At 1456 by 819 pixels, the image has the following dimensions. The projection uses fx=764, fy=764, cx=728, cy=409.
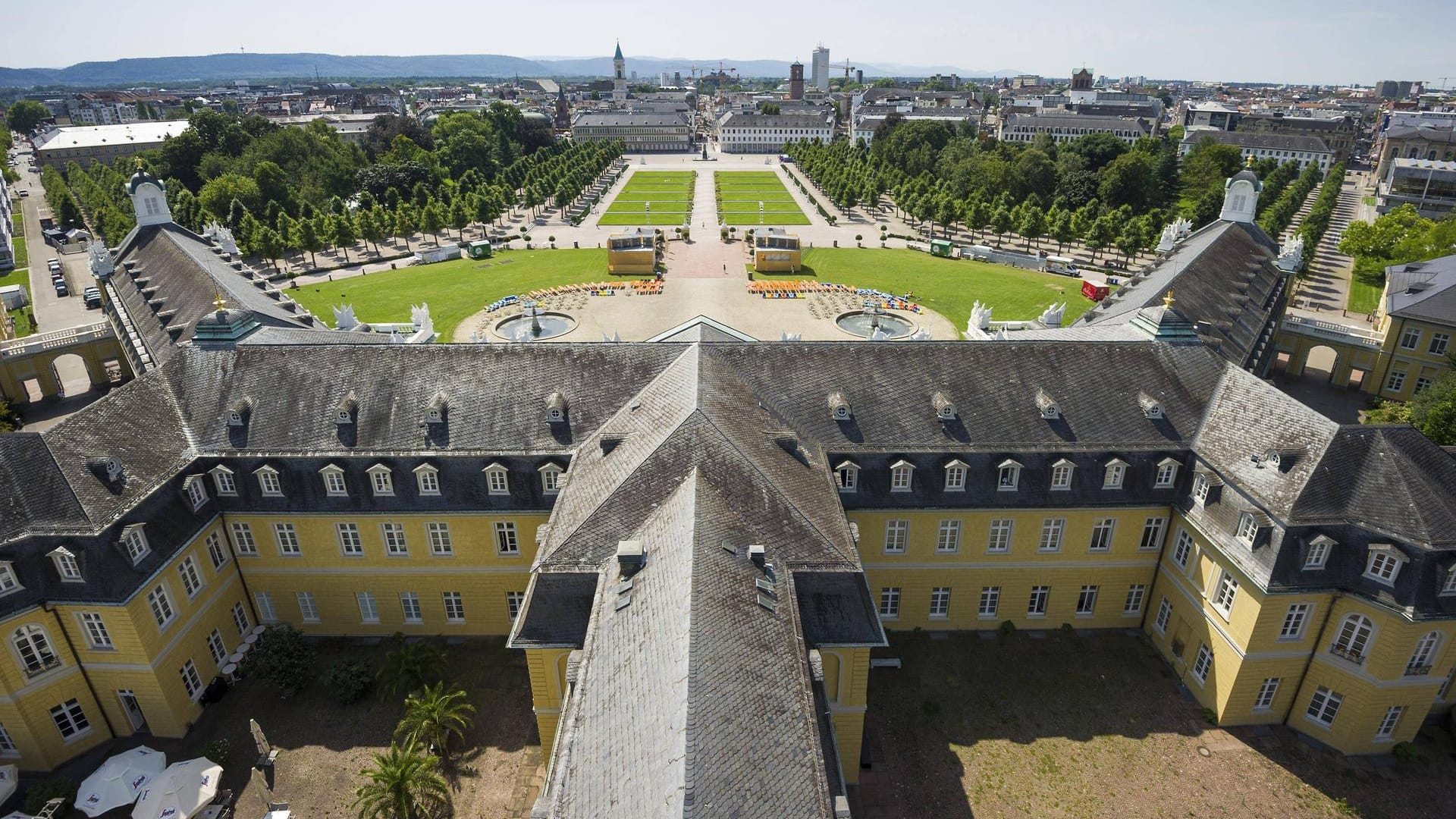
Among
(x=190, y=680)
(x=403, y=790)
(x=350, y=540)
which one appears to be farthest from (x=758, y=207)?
(x=403, y=790)

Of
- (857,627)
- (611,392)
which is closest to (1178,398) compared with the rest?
(857,627)

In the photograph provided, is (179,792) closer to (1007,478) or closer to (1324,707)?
(1007,478)

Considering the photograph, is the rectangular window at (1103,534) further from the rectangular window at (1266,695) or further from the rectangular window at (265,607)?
the rectangular window at (265,607)

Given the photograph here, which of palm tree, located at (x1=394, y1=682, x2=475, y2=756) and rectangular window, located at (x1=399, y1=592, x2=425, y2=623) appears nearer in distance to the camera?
palm tree, located at (x1=394, y1=682, x2=475, y2=756)

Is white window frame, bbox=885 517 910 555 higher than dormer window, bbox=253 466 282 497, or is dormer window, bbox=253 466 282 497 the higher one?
dormer window, bbox=253 466 282 497

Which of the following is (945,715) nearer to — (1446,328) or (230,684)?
(230,684)

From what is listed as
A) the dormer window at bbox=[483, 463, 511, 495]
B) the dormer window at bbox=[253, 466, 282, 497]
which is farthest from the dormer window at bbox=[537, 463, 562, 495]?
the dormer window at bbox=[253, 466, 282, 497]

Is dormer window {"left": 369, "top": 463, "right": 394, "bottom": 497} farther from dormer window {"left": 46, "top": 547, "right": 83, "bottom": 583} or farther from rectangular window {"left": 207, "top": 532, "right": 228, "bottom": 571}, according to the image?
dormer window {"left": 46, "top": 547, "right": 83, "bottom": 583}
